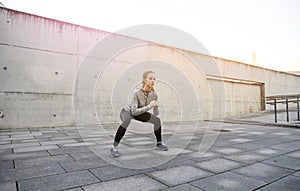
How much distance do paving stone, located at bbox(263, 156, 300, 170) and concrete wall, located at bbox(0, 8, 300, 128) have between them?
6.08m

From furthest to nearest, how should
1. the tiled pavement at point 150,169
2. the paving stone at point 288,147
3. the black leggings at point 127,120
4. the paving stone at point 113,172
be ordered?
the paving stone at point 288,147 < the black leggings at point 127,120 < the paving stone at point 113,172 < the tiled pavement at point 150,169

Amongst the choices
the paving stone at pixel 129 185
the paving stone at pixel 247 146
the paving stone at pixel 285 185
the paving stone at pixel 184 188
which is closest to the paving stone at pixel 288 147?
the paving stone at pixel 247 146

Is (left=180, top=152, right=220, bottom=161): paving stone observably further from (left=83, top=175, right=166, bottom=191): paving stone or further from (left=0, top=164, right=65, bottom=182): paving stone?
(left=0, top=164, right=65, bottom=182): paving stone

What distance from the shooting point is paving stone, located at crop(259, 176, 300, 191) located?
5.95 feet

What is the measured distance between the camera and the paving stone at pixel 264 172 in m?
2.12

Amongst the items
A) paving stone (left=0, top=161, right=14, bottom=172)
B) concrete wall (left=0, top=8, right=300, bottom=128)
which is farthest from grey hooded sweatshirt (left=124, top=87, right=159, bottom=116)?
concrete wall (left=0, top=8, right=300, bottom=128)

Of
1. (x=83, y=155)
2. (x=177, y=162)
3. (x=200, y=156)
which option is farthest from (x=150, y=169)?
(x=83, y=155)

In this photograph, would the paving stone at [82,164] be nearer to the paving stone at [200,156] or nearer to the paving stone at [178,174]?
the paving stone at [178,174]

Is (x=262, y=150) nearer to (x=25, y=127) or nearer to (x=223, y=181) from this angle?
(x=223, y=181)

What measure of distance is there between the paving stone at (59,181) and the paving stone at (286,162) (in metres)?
2.29

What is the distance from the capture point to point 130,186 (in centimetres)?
188

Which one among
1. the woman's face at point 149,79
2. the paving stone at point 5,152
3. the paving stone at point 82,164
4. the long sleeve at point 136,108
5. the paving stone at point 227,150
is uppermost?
the woman's face at point 149,79

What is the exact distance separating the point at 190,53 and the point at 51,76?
6.85m

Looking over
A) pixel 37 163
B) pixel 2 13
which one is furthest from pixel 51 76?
pixel 37 163
